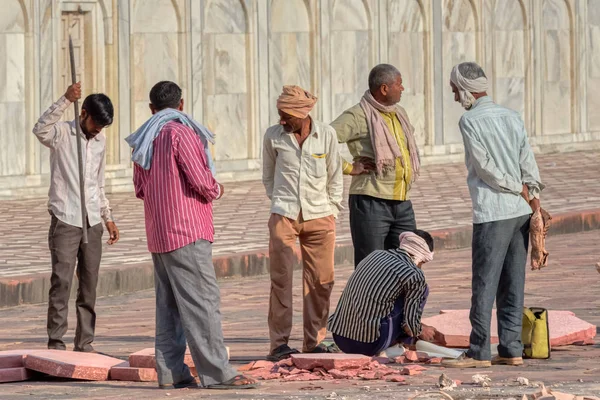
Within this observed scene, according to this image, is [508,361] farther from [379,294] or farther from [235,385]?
[235,385]

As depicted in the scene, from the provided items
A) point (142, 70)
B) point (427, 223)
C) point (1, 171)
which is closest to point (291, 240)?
point (427, 223)

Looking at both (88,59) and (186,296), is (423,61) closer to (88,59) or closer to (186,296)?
(88,59)

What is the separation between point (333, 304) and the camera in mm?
12711

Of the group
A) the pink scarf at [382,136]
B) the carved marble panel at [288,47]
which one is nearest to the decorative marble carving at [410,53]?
the carved marble panel at [288,47]

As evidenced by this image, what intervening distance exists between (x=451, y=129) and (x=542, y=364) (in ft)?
58.8

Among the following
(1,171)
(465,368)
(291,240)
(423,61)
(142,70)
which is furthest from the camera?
(423,61)

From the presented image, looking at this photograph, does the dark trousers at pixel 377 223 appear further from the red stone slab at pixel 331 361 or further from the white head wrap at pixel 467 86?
the red stone slab at pixel 331 361

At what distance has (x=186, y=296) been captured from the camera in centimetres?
859

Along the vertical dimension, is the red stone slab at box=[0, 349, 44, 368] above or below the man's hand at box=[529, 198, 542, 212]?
below

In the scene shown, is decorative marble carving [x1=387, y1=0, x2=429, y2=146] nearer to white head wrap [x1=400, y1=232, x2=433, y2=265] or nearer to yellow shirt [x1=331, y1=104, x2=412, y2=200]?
yellow shirt [x1=331, y1=104, x2=412, y2=200]

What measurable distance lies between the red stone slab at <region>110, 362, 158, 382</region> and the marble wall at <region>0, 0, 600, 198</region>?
11.3m

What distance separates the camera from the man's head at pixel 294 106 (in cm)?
980

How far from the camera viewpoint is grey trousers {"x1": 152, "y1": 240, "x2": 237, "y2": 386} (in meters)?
8.59

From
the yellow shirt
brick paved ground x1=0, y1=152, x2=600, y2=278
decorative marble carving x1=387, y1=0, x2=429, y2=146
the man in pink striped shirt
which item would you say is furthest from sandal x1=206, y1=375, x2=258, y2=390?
decorative marble carving x1=387, y1=0, x2=429, y2=146
